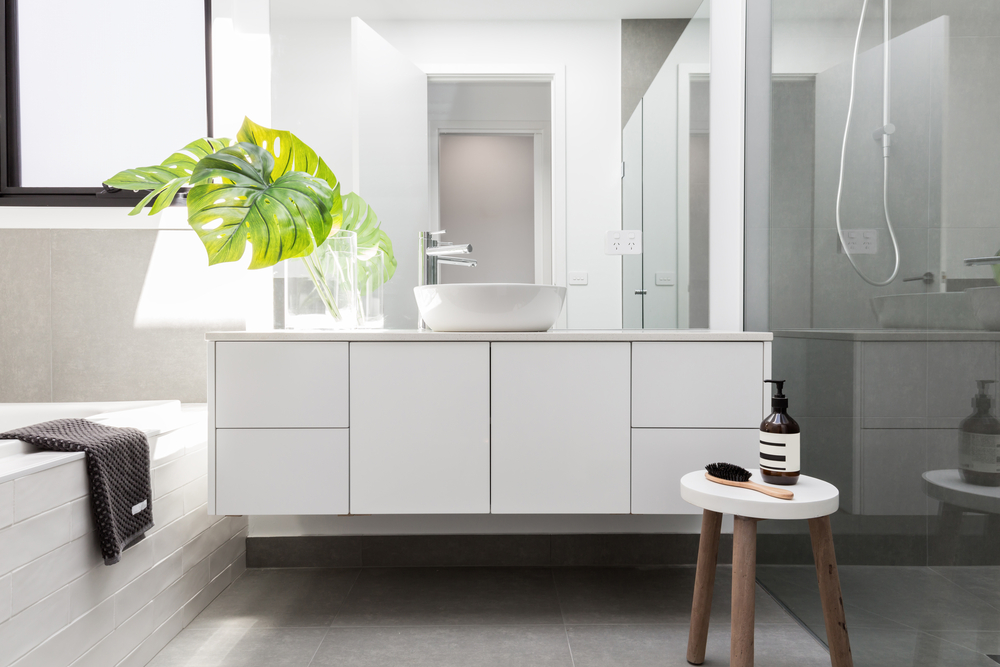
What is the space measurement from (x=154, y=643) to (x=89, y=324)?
110 cm

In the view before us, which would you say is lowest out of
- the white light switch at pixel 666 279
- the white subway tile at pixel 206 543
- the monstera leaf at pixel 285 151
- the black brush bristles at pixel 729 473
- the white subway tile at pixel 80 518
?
the white subway tile at pixel 206 543

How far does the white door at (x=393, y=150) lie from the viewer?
1.96 meters

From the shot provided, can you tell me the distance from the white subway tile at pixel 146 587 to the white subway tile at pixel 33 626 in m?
0.18

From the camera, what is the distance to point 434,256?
1909mm

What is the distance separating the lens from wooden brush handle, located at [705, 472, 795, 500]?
1.18 meters

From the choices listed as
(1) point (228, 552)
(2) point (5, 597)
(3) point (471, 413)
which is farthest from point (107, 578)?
(3) point (471, 413)

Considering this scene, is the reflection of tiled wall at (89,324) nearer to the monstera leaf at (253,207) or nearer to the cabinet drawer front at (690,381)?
the monstera leaf at (253,207)

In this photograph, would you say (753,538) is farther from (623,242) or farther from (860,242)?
(623,242)

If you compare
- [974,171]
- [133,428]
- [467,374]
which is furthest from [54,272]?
[974,171]

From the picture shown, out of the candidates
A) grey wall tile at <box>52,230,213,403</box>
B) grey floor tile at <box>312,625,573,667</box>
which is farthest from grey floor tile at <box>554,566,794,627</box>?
grey wall tile at <box>52,230,213,403</box>

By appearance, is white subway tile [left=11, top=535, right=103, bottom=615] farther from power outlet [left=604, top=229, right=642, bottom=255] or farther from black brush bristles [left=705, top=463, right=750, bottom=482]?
power outlet [left=604, top=229, right=642, bottom=255]

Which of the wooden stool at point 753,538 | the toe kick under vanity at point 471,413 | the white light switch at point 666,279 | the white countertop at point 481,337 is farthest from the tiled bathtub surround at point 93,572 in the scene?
the white light switch at point 666,279

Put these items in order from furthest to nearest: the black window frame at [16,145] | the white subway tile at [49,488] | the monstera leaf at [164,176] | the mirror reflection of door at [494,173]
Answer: the black window frame at [16,145] < the mirror reflection of door at [494,173] < the monstera leaf at [164,176] < the white subway tile at [49,488]

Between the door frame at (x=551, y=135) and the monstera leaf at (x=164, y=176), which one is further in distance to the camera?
the door frame at (x=551, y=135)
